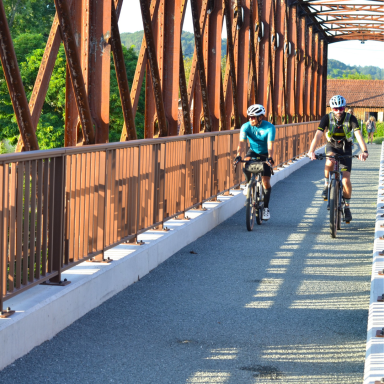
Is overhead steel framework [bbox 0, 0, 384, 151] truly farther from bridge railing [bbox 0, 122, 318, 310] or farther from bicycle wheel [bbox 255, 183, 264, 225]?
bicycle wheel [bbox 255, 183, 264, 225]

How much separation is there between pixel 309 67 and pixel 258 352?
37.3m

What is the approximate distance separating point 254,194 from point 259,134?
0.84 meters

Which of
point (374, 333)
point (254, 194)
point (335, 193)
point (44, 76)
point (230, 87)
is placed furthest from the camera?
point (230, 87)

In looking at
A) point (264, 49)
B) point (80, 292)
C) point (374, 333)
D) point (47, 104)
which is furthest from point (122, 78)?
point (47, 104)

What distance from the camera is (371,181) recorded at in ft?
62.8

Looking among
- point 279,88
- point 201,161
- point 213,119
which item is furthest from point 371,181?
point 201,161

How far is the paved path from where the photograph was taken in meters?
4.40

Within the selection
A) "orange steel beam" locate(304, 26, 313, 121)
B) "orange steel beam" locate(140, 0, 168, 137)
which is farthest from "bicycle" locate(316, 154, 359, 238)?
"orange steel beam" locate(304, 26, 313, 121)

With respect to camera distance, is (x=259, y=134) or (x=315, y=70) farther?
(x=315, y=70)

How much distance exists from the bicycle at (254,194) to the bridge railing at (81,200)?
2.56ft

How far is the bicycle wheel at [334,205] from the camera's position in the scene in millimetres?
9430

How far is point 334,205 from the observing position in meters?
9.50

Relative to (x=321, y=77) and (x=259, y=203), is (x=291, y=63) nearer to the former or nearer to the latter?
(x=321, y=77)

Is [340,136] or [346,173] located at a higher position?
[340,136]
